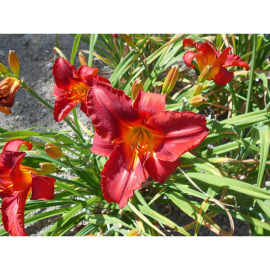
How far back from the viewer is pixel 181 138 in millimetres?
681

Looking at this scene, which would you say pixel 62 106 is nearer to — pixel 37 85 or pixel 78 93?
pixel 78 93

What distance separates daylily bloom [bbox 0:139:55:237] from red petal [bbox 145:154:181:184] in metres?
0.38

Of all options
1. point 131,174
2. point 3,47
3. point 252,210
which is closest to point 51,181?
point 131,174

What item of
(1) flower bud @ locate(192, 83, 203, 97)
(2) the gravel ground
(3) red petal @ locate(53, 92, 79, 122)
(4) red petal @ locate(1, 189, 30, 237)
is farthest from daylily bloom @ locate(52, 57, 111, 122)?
(2) the gravel ground

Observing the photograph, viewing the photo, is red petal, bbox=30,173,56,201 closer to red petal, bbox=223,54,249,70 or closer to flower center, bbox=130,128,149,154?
flower center, bbox=130,128,149,154

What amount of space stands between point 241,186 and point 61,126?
144 centimetres

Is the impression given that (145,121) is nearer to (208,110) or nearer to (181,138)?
(181,138)

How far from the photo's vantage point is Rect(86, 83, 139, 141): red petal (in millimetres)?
674

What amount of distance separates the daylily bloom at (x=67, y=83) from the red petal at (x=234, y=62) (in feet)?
2.24

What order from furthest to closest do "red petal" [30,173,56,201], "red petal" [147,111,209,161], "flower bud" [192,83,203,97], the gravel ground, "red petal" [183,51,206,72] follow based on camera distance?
the gravel ground
"red petal" [183,51,206,72]
"flower bud" [192,83,203,97]
"red petal" [30,173,56,201]
"red petal" [147,111,209,161]

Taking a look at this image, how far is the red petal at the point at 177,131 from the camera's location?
65 cm

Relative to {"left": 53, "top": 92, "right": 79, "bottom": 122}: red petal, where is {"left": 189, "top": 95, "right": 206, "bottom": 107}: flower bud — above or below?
below

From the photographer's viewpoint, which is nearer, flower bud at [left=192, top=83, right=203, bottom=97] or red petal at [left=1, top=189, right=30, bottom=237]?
red petal at [left=1, top=189, right=30, bottom=237]

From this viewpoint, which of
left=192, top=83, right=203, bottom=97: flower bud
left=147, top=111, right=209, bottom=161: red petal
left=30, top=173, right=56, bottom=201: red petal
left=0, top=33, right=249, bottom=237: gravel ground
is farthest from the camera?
left=0, top=33, right=249, bottom=237: gravel ground
